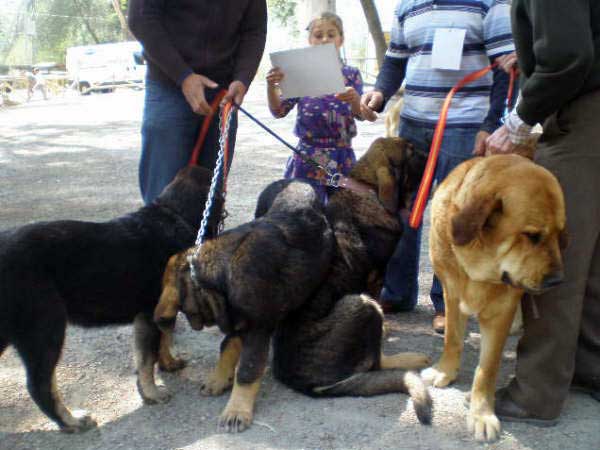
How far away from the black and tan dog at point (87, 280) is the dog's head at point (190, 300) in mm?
214

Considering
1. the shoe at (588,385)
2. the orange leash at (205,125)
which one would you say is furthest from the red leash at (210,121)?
the shoe at (588,385)

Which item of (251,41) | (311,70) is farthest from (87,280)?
(311,70)

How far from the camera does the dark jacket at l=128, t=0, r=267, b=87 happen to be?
3.99 metres

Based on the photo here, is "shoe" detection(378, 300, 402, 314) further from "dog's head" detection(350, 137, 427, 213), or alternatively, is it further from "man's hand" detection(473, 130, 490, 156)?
"man's hand" detection(473, 130, 490, 156)

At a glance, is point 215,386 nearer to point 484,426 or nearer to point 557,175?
point 484,426

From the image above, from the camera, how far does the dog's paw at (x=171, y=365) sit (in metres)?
3.94

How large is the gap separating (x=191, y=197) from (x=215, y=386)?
120 cm

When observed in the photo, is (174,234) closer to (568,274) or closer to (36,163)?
(568,274)

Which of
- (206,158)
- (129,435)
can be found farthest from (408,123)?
(129,435)

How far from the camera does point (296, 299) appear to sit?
3.55 m

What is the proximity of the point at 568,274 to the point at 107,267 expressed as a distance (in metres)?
2.49

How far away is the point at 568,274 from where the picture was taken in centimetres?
310

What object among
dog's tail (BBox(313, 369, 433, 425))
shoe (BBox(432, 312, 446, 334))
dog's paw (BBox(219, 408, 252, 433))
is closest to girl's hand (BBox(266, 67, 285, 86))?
shoe (BBox(432, 312, 446, 334))

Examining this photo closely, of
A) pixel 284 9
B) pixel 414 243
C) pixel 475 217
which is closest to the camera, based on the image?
pixel 475 217
